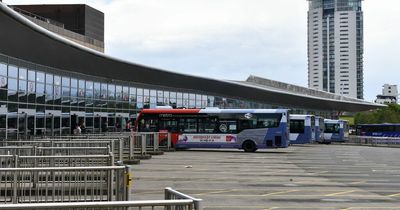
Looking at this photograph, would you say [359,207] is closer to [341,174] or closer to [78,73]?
[341,174]

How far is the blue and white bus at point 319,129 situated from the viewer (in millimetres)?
55938

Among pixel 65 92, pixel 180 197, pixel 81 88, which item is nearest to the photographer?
pixel 180 197

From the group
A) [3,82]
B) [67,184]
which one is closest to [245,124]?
[3,82]

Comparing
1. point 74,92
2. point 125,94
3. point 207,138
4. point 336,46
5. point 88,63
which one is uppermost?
point 336,46

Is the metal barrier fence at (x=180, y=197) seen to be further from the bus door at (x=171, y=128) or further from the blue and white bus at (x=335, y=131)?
the blue and white bus at (x=335, y=131)

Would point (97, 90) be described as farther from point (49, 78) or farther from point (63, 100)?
point (49, 78)

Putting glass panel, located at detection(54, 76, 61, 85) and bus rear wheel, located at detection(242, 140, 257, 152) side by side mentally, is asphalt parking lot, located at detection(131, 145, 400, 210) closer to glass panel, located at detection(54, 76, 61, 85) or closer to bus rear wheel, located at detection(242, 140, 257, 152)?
bus rear wheel, located at detection(242, 140, 257, 152)

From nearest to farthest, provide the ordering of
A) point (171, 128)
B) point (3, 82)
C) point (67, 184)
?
point (67, 184)
point (3, 82)
point (171, 128)

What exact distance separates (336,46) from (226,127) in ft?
460

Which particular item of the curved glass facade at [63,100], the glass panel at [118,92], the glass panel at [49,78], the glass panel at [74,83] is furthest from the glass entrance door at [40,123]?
the glass panel at [118,92]

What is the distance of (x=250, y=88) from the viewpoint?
72125mm

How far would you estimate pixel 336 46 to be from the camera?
17138 cm

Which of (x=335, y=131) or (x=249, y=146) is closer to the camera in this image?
(x=249, y=146)

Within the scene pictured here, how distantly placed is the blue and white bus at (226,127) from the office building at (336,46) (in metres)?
131
